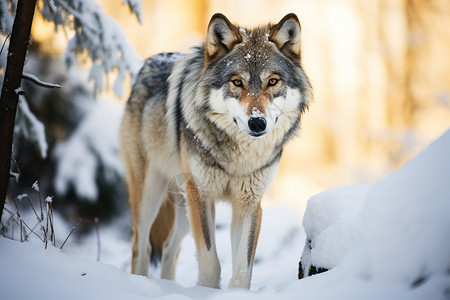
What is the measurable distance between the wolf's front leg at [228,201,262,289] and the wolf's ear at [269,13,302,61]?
1083mm

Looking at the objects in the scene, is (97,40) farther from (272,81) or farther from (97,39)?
(272,81)

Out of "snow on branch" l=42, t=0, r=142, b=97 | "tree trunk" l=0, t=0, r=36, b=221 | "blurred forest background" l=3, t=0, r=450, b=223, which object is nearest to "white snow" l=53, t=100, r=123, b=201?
"snow on branch" l=42, t=0, r=142, b=97

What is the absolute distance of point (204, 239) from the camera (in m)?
2.89

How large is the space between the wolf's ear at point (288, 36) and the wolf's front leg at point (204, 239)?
1.13m

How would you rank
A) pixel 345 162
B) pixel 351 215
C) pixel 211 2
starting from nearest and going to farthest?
pixel 351 215
pixel 345 162
pixel 211 2

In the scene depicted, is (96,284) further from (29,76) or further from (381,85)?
(381,85)

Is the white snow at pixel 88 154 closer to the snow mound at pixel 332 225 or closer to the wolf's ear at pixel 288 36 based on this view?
the wolf's ear at pixel 288 36

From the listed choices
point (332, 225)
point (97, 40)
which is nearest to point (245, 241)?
point (332, 225)

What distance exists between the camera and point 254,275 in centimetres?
388

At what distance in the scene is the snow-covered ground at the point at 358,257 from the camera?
146 cm

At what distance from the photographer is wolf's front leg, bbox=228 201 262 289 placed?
2795mm

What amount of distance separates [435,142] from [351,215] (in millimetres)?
732

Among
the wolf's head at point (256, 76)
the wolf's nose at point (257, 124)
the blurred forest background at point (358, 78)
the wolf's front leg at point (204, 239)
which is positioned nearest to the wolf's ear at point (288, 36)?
the wolf's head at point (256, 76)

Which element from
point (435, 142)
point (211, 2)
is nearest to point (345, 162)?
point (211, 2)
